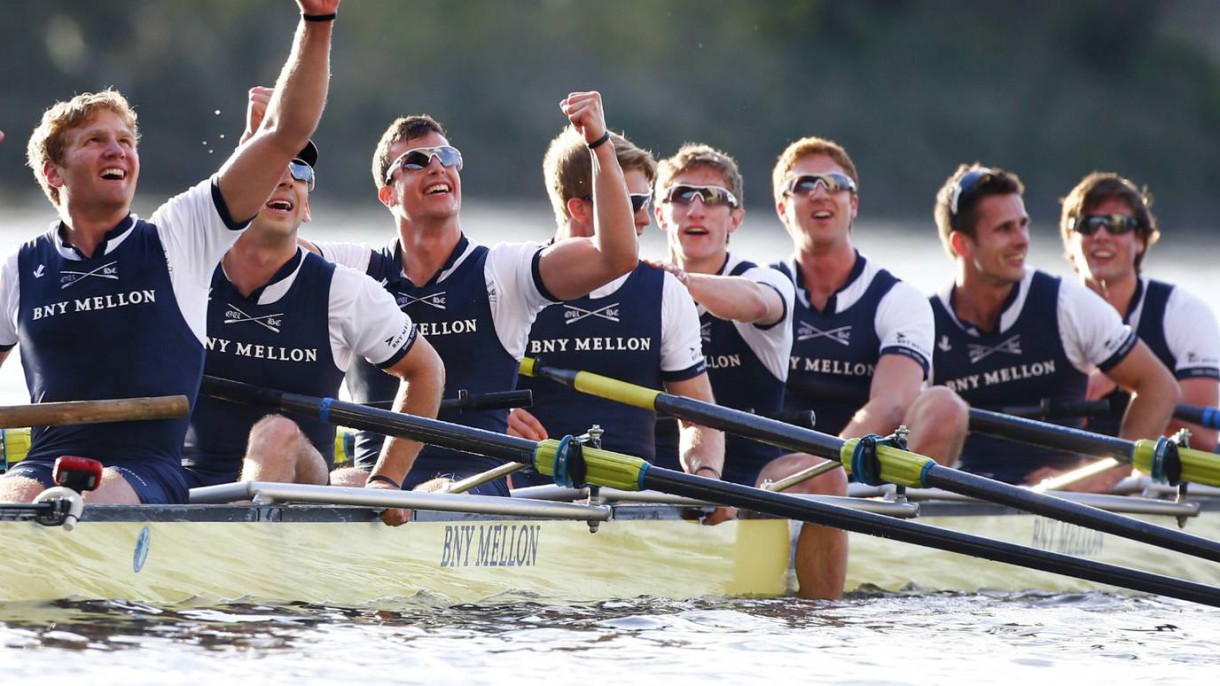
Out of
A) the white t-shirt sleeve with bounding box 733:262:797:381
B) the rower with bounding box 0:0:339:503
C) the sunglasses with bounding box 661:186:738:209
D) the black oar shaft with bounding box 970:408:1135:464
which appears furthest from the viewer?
the sunglasses with bounding box 661:186:738:209

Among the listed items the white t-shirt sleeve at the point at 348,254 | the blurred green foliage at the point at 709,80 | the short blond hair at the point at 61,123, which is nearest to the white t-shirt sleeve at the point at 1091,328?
the white t-shirt sleeve at the point at 348,254

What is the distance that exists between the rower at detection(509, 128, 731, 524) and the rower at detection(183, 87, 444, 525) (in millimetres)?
808

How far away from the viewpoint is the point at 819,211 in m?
7.80

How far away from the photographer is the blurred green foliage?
91.1 ft

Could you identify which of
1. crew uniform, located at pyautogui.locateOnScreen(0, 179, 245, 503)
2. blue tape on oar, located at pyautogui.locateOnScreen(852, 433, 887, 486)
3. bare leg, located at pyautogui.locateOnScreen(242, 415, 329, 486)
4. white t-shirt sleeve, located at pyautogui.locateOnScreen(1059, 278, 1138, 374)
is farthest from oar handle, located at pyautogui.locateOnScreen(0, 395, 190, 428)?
white t-shirt sleeve, located at pyautogui.locateOnScreen(1059, 278, 1138, 374)

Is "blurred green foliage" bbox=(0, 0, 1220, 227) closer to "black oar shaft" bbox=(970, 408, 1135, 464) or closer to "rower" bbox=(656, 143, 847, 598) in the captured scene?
"rower" bbox=(656, 143, 847, 598)

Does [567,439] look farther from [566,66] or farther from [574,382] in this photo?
[566,66]

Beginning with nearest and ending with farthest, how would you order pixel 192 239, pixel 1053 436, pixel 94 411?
pixel 94 411 < pixel 192 239 < pixel 1053 436

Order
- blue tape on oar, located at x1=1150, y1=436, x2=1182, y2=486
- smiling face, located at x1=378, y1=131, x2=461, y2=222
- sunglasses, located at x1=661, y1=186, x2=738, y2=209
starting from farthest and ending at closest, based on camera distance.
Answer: sunglasses, located at x1=661, y1=186, x2=738, y2=209 → blue tape on oar, located at x1=1150, y1=436, x2=1182, y2=486 → smiling face, located at x1=378, y1=131, x2=461, y2=222

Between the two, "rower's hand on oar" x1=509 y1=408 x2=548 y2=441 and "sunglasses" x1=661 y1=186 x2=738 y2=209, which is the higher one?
"sunglasses" x1=661 y1=186 x2=738 y2=209

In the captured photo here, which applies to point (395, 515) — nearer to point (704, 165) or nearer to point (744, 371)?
point (744, 371)

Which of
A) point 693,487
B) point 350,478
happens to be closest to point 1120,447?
point 693,487

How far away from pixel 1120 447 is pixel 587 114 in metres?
2.29

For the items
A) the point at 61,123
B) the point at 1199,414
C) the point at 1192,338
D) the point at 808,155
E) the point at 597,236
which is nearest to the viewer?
the point at 61,123
